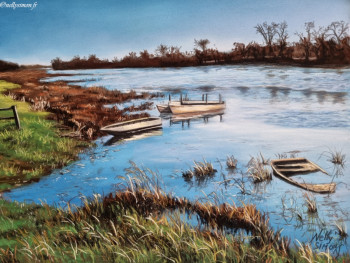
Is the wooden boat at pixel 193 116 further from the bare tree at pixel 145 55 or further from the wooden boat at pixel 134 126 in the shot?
the bare tree at pixel 145 55

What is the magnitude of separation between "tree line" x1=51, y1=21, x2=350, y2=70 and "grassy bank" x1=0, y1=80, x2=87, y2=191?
1.25 metres

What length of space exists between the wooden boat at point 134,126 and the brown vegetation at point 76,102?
0.98 ft

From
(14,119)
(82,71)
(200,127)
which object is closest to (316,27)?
(200,127)

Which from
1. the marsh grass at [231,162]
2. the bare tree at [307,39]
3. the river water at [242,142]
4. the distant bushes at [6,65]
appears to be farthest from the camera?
the distant bushes at [6,65]

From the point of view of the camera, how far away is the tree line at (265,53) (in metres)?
4.90

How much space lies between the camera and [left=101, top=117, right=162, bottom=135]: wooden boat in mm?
5716

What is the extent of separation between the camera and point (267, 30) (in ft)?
16.3

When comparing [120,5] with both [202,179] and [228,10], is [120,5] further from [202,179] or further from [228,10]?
[202,179]

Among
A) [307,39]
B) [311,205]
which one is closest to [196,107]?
[307,39]

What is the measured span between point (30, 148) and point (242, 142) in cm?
329

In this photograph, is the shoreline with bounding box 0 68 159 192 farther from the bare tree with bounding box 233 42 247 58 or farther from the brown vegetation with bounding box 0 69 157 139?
the bare tree with bounding box 233 42 247 58

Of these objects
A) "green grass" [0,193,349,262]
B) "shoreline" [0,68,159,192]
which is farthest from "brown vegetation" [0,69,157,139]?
"green grass" [0,193,349,262]

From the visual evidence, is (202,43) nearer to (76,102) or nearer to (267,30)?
(267,30)
